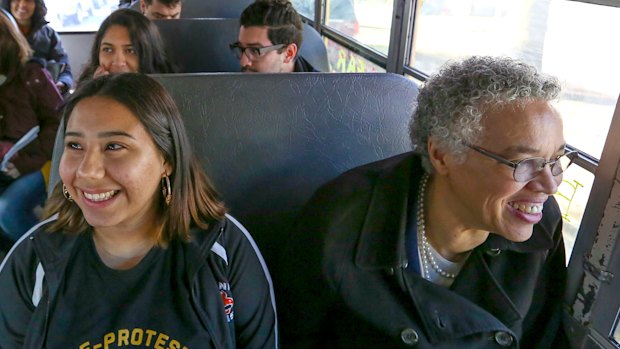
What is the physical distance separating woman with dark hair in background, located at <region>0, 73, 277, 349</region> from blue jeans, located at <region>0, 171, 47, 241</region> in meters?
1.03

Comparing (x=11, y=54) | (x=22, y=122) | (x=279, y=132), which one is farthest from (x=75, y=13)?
(x=279, y=132)

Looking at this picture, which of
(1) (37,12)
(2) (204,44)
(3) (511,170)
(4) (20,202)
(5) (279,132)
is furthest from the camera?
(1) (37,12)

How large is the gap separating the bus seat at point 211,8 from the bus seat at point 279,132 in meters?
2.65

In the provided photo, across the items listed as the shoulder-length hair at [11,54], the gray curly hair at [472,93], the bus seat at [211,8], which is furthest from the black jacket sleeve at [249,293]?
the bus seat at [211,8]

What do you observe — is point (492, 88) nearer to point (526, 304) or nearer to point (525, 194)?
point (525, 194)

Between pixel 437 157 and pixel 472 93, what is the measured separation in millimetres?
167

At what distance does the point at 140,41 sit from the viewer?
2318 millimetres

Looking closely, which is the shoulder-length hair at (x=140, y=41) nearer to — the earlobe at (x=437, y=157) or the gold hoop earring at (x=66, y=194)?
the gold hoop earring at (x=66, y=194)

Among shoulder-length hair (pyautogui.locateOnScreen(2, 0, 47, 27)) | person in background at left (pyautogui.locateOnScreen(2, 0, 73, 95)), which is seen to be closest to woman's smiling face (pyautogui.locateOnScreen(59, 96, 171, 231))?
person in background at left (pyautogui.locateOnScreen(2, 0, 73, 95))

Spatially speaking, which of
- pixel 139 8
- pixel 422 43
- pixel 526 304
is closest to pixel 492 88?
pixel 526 304

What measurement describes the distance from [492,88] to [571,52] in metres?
0.53

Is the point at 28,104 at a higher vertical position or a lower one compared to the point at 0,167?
higher

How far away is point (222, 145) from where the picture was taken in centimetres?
145

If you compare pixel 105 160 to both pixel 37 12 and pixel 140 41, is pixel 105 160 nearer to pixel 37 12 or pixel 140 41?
pixel 140 41
